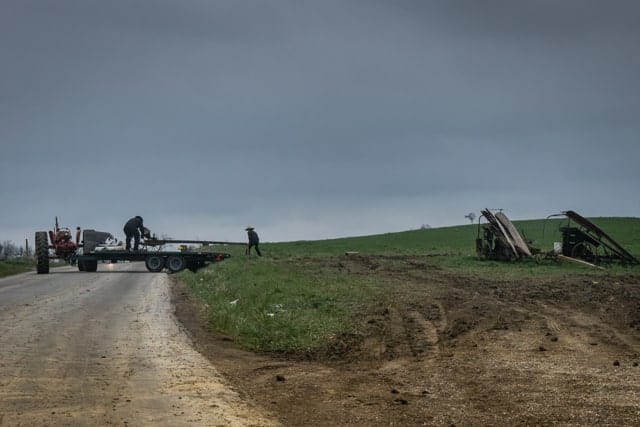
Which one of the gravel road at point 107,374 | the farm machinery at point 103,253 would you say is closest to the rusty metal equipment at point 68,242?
the farm machinery at point 103,253

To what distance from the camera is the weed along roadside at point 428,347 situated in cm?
788

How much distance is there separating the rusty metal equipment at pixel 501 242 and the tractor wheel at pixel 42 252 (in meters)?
23.2

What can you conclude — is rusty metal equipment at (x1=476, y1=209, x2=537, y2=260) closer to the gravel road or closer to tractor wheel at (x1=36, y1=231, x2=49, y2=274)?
the gravel road

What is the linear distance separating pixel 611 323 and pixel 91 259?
31.3 metres

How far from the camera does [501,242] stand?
99.8 ft

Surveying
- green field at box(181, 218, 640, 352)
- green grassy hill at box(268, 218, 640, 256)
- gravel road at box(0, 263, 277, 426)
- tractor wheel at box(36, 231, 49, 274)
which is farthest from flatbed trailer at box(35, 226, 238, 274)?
gravel road at box(0, 263, 277, 426)

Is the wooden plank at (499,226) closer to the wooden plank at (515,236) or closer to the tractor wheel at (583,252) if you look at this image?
the wooden plank at (515,236)

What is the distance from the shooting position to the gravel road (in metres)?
7.40

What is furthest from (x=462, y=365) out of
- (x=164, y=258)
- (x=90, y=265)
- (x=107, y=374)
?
(x=90, y=265)

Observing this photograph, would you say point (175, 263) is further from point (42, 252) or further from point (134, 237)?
point (42, 252)

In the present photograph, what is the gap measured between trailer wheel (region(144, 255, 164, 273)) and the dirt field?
72.1 ft

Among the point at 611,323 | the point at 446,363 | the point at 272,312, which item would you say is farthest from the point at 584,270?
the point at 446,363

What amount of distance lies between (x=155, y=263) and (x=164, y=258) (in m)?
0.54

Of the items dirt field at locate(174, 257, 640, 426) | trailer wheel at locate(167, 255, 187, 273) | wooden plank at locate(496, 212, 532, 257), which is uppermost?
wooden plank at locate(496, 212, 532, 257)
